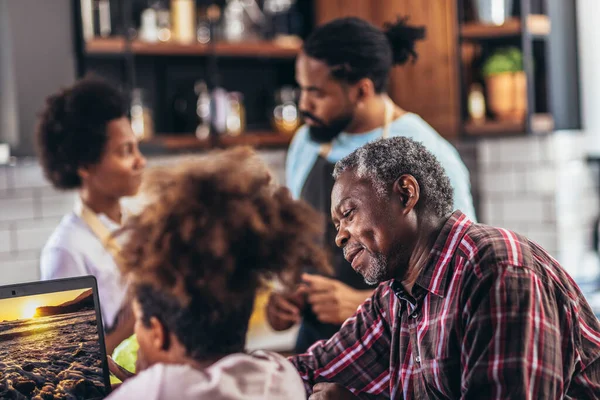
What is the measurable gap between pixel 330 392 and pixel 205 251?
0.61 metres

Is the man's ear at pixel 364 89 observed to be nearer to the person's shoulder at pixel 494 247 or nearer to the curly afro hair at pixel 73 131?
the curly afro hair at pixel 73 131

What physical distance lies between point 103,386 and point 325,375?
18.5 inches

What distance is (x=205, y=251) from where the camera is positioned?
3.53 ft

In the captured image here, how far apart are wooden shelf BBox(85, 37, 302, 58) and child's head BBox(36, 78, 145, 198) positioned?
4.54 feet

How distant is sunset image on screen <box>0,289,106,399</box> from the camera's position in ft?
4.32

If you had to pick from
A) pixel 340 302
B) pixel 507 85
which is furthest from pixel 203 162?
pixel 507 85

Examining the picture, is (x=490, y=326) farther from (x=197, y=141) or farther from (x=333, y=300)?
(x=197, y=141)

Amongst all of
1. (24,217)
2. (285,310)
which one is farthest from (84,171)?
(24,217)

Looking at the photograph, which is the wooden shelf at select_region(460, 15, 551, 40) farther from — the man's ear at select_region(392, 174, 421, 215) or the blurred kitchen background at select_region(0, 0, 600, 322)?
the man's ear at select_region(392, 174, 421, 215)

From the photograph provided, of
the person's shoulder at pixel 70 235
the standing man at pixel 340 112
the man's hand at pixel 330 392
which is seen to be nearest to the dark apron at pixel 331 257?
the standing man at pixel 340 112

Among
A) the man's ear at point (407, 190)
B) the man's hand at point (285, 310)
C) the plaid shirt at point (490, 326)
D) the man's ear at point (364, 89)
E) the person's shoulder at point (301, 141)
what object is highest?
the man's ear at point (364, 89)

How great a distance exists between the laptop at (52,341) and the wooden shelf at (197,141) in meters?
2.23

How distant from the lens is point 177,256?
108 cm

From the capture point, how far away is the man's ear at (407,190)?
141 cm
